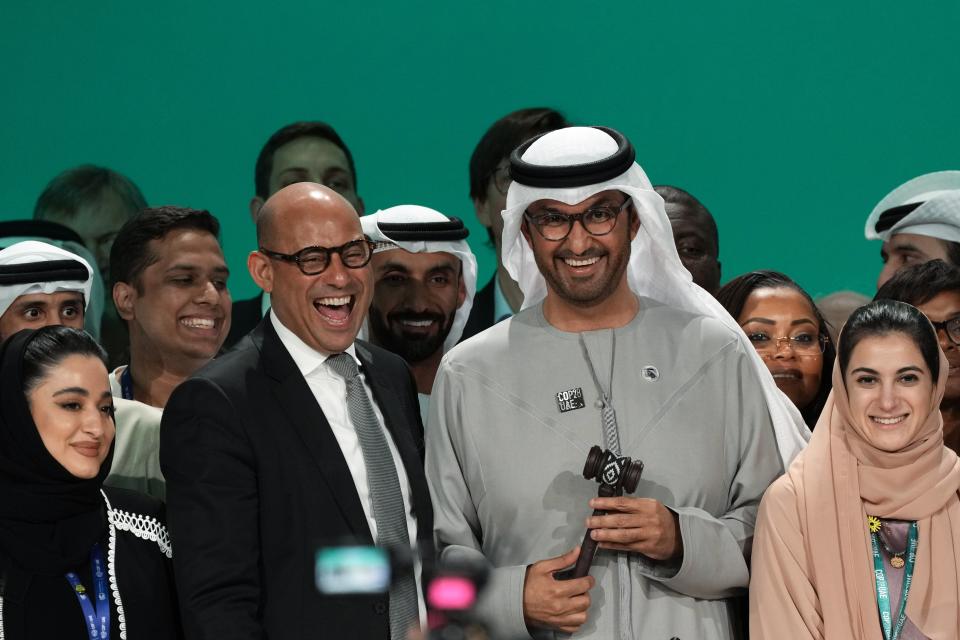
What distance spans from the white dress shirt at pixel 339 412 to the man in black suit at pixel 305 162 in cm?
242

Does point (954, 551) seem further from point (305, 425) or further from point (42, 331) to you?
point (42, 331)

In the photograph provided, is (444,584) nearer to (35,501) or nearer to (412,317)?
(35,501)

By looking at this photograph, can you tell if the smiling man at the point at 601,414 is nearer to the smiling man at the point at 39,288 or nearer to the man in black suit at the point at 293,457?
the man in black suit at the point at 293,457

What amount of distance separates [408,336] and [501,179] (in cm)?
99

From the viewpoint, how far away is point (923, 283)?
409 cm

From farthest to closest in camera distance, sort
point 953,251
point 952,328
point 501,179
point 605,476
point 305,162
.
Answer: point 305,162, point 501,179, point 953,251, point 952,328, point 605,476

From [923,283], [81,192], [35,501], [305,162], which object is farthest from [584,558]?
[81,192]

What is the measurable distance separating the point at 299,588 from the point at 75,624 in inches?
20.1

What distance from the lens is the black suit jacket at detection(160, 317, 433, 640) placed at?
9.93 feet

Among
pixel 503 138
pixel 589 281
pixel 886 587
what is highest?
pixel 503 138

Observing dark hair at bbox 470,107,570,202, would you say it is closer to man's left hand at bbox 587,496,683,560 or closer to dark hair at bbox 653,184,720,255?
dark hair at bbox 653,184,720,255

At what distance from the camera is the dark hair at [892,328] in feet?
10.8

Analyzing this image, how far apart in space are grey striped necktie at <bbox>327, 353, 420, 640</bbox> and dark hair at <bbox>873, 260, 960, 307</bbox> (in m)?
1.60

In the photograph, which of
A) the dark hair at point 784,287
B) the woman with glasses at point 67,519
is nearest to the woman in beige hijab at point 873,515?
the dark hair at point 784,287
